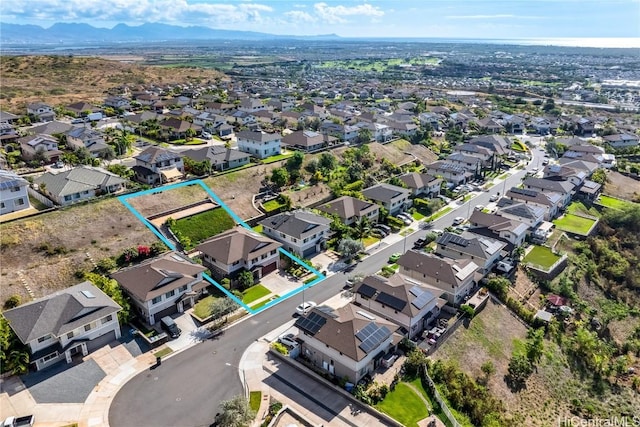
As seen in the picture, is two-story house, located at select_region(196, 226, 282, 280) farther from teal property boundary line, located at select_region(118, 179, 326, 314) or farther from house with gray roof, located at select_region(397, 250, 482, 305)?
house with gray roof, located at select_region(397, 250, 482, 305)

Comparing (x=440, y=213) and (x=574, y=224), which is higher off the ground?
(x=574, y=224)

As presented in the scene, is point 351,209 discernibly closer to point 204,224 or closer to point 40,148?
point 204,224

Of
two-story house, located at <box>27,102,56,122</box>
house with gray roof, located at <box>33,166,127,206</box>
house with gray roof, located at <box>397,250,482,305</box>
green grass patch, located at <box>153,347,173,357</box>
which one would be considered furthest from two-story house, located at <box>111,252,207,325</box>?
two-story house, located at <box>27,102,56,122</box>

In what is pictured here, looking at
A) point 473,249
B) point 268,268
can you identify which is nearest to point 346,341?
point 268,268

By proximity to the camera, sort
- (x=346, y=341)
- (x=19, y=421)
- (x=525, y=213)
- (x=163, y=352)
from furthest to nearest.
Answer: (x=525, y=213) → (x=163, y=352) → (x=346, y=341) → (x=19, y=421)

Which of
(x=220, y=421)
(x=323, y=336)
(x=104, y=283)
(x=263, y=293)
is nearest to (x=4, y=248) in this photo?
(x=104, y=283)

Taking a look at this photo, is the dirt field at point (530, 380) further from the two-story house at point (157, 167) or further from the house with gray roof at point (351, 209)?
the two-story house at point (157, 167)

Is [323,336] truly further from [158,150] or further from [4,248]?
[158,150]
